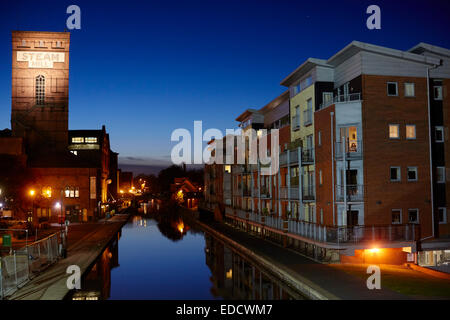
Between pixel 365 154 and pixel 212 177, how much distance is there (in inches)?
1966

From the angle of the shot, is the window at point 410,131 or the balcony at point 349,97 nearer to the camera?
the balcony at point 349,97

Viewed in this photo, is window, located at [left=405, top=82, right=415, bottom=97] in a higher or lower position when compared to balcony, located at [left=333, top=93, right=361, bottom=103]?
higher

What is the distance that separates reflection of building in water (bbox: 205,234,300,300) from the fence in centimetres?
967

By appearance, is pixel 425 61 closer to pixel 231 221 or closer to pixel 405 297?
pixel 405 297

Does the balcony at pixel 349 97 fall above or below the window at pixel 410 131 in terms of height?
above

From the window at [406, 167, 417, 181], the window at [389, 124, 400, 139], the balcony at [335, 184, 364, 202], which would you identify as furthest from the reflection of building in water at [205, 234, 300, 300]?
the window at [389, 124, 400, 139]

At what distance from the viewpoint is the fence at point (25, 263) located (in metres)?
18.7

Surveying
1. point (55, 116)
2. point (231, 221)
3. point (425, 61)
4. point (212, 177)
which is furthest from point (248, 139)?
point (55, 116)

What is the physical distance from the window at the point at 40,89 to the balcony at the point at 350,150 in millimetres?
55204

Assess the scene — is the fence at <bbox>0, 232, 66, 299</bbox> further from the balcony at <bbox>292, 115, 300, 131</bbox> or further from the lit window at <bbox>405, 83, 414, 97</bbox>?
the lit window at <bbox>405, 83, 414, 97</bbox>

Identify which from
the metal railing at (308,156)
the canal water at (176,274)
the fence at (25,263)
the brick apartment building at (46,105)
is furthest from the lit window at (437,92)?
the brick apartment building at (46,105)

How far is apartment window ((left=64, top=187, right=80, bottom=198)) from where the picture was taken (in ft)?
190

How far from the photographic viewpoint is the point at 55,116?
68.1 m

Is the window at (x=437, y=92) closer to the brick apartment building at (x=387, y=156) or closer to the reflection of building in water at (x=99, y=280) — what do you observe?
the brick apartment building at (x=387, y=156)
